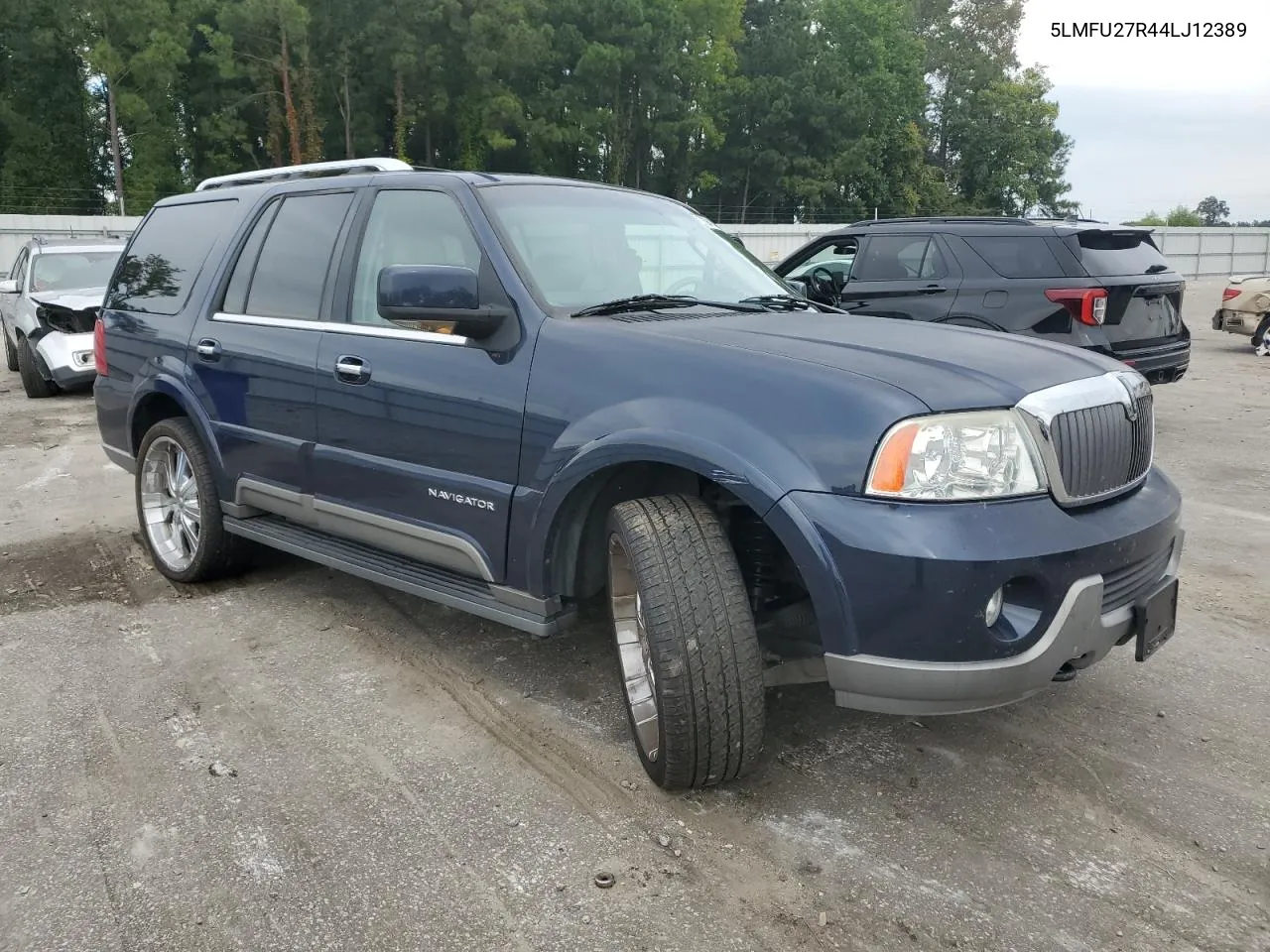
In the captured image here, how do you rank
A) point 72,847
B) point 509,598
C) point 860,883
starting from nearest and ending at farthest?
point 860,883
point 72,847
point 509,598

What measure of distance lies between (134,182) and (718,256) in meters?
49.6

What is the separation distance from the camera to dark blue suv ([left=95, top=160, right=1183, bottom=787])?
2459 millimetres

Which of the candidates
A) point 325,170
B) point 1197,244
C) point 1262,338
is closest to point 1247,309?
point 1262,338

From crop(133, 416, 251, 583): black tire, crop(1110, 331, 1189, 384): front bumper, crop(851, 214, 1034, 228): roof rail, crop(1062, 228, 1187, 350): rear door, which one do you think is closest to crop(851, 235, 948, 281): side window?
crop(851, 214, 1034, 228): roof rail

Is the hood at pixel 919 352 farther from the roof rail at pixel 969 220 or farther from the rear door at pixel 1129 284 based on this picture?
the roof rail at pixel 969 220

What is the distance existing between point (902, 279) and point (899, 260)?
18cm

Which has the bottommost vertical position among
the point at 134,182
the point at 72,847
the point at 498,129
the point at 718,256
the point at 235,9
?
the point at 72,847

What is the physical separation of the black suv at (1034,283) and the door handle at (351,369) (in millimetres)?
4126

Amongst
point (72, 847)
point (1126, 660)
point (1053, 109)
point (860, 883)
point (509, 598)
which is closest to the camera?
point (860, 883)

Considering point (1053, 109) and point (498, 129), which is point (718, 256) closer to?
point (498, 129)

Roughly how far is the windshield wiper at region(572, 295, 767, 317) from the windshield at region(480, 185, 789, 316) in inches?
1.9

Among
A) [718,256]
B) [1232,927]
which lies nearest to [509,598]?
[718,256]

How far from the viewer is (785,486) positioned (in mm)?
2527

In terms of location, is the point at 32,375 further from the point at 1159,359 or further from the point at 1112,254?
the point at 1159,359
